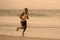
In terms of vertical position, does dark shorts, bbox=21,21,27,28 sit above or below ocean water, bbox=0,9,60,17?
below

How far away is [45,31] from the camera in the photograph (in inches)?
44.6

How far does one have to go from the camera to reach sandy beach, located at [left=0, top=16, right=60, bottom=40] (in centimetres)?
111

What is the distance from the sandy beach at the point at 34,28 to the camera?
1.11m

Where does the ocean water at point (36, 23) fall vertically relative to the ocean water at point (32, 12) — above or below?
below

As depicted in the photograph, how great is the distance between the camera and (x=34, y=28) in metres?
1.16

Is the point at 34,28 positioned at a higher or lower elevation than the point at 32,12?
lower

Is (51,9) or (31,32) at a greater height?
(51,9)

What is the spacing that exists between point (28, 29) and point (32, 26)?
1.6 inches

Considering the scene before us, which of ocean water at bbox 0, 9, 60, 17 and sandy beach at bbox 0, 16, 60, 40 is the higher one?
ocean water at bbox 0, 9, 60, 17

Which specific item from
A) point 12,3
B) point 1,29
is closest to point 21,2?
point 12,3

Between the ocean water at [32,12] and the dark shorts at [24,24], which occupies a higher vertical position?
the ocean water at [32,12]

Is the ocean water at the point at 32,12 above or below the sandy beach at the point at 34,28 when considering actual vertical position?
above

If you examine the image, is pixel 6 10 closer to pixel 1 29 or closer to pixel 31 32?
pixel 1 29

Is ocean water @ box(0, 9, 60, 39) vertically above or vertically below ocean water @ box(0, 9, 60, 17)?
below
